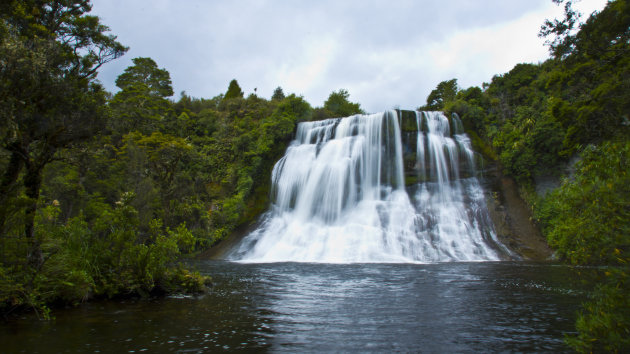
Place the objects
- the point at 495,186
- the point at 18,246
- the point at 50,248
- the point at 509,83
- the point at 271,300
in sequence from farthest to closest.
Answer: the point at 509,83, the point at 495,186, the point at 271,300, the point at 50,248, the point at 18,246

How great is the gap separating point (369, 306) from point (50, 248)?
631 cm

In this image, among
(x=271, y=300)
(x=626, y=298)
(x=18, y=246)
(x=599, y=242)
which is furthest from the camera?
(x=271, y=300)

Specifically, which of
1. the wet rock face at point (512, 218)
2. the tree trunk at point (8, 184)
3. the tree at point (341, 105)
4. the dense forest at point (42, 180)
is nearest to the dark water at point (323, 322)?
the dense forest at point (42, 180)

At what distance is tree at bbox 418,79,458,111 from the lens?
43.5 m

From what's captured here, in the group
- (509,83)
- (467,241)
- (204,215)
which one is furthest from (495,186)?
(204,215)

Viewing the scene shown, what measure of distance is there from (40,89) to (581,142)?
19.3 meters

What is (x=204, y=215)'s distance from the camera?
1073 inches

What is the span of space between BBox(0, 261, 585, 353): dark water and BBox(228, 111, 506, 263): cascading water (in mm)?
11210

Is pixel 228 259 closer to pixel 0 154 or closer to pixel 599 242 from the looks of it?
pixel 0 154

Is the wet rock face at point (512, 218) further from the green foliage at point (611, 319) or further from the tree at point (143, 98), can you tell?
the tree at point (143, 98)

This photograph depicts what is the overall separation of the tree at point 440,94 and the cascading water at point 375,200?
50.4 feet

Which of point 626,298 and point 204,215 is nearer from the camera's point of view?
point 626,298

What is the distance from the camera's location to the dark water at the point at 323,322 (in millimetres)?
4859

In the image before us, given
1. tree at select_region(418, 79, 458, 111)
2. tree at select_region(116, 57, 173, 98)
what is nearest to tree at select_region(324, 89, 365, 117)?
tree at select_region(418, 79, 458, 111)
